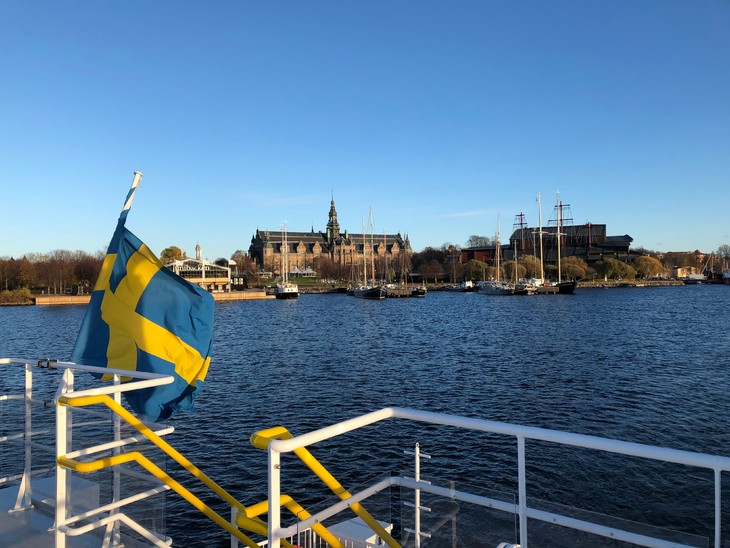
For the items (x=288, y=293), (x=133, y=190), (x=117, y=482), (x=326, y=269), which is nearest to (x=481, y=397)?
(x=133, y=190)

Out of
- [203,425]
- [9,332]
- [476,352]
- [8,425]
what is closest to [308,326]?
[476,352]

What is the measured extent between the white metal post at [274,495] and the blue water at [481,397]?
11.2 metres

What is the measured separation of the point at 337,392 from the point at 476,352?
16542 mm

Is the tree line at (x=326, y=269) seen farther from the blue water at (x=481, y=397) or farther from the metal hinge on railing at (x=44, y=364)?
the metal hinge on railing at (x=44, y=364)

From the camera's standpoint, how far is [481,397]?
26406 millimetres

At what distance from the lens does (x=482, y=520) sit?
411cm

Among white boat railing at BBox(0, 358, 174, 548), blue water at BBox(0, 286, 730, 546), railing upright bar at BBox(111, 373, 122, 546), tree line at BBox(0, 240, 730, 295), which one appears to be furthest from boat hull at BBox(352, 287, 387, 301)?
railing upright bar at BBox(111, 373, 122, 546)

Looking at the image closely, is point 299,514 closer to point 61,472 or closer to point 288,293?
point 61,472

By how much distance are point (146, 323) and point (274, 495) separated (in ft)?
13.3

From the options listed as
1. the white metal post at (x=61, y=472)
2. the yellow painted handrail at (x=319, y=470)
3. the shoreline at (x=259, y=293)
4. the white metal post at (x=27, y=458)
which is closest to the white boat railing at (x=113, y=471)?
the white metal post at (x=61, y=472)

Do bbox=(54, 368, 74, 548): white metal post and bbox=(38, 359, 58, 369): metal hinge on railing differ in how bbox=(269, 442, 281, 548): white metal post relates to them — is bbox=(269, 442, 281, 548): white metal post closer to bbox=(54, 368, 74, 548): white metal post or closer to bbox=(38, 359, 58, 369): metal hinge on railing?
bbox=(54, 368, 74, 548): white metal post

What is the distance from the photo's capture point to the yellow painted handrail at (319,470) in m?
3.40

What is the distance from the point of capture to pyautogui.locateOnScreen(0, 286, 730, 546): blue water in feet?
52.2

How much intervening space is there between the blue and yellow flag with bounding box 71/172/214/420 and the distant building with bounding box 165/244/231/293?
136347mm
